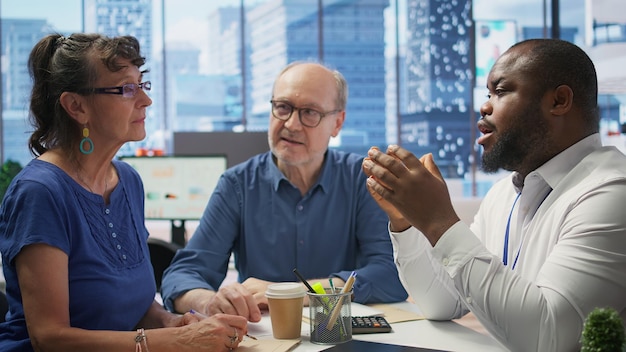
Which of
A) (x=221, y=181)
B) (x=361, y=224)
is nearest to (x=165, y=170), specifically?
(x=221, y=181)

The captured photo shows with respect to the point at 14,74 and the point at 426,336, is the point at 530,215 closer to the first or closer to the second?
the point at 426,336

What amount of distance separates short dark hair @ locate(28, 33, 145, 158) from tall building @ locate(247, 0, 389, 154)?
6.52 meters

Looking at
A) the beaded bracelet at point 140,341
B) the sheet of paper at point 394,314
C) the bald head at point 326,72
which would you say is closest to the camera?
the beaded bracelet at point 140,341

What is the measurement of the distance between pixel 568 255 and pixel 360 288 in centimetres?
76

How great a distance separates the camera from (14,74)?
26.5 feet

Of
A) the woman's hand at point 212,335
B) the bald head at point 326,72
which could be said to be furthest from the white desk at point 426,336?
the bald head at point 326,72

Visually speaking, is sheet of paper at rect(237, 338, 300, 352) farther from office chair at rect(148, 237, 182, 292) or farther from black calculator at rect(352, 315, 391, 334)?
office chair at rect(148, 237, 182, 292)

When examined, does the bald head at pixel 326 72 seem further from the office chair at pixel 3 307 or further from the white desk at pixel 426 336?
the office chair at pixel 3 307

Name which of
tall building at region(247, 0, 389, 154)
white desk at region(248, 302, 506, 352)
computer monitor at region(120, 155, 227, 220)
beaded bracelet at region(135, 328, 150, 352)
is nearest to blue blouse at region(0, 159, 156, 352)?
beaded bracelet at region(135, 328, 150, 352)

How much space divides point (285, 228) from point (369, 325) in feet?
2.24

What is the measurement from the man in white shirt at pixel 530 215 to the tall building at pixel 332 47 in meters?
6.65

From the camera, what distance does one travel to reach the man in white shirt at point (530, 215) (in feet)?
4.10

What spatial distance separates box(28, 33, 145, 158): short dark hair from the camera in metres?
1.60

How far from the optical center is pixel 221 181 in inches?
88.9
